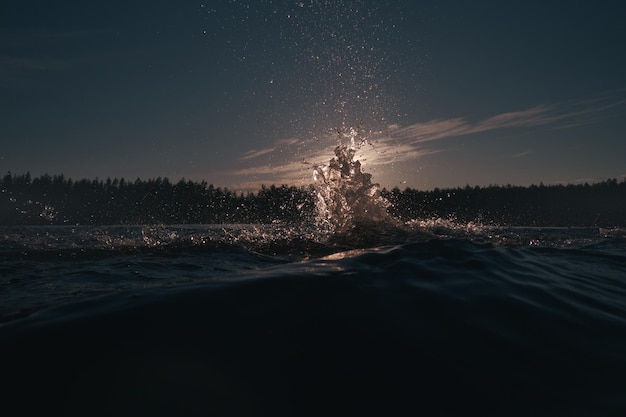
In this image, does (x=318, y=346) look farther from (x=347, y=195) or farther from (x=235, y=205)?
(x=235, y=205)

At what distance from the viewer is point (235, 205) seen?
8662 centimetres

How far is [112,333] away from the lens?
7.93ft

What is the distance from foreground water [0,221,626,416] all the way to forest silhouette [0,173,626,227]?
48.0m

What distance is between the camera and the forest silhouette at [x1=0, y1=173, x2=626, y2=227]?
68.9 meters

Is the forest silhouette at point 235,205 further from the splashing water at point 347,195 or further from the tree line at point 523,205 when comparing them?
the splashing water at point 347,195

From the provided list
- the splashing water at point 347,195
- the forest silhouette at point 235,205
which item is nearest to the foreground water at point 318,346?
the splashing water at point 347,195

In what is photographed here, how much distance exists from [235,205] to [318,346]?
86.4 metres

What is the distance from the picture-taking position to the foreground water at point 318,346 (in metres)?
1.86

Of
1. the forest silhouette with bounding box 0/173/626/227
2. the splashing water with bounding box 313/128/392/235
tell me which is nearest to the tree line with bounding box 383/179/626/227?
the forest silhouette with bounding box 0/173/626/227

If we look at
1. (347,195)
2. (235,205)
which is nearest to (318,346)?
(347,195)

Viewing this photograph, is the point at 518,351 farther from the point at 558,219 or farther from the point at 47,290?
the point at 558,219

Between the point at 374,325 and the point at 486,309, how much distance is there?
1.36 metres

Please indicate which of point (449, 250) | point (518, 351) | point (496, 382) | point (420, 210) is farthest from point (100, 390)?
point (420, 210)

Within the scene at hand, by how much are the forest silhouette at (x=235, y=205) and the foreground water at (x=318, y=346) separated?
158ft
